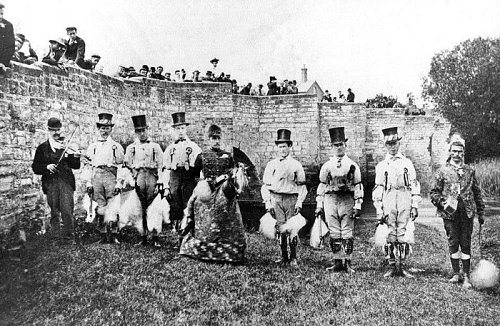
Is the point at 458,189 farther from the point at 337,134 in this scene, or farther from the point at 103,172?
the point at 103,172

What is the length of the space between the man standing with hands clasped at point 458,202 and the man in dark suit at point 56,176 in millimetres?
5690

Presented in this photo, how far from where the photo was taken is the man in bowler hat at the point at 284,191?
7.09m

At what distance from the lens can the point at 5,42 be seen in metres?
6.73

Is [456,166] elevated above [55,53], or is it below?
below

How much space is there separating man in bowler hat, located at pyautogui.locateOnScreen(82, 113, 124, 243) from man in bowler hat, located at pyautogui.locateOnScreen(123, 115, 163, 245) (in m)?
0.27

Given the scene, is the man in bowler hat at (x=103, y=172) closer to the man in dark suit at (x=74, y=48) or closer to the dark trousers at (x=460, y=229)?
the man in dark suit at (x=74, y=48)

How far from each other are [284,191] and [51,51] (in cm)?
589

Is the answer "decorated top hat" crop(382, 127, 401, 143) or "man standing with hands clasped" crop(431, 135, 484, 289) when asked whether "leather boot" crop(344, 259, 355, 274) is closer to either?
"man standing with hands clasped" crop(431, 135, 484, 289)

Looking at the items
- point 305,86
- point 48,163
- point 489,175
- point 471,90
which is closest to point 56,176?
point 48,163

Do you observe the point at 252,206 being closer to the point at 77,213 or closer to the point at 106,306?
the point at 77,213

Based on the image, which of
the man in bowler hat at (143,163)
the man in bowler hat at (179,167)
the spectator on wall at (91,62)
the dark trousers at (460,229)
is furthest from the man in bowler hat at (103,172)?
the dark trousers at (460,229)

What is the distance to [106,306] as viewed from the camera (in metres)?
4.95

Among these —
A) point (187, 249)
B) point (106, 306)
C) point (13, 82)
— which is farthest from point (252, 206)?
point (106, 306)

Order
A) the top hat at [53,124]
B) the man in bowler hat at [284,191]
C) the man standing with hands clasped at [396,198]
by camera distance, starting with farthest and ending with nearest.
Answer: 1. the top hat at [53,124]
2. the man in bowler hat at [284,191]
3. the man standing with hands clasped at [396,198]
